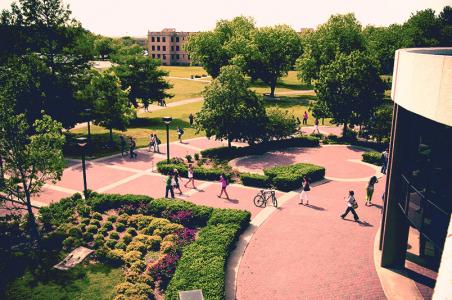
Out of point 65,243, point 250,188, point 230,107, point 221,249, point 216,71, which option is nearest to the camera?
point 221,249

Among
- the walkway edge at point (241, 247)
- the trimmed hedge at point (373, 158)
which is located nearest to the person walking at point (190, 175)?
the walkway edge at point (241, 247)

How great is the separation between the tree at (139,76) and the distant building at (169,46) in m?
96.4

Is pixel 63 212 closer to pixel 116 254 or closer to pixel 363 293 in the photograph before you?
pixel 116 254

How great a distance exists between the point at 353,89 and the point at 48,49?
2737 centimetres

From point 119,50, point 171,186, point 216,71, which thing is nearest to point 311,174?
point 171,186

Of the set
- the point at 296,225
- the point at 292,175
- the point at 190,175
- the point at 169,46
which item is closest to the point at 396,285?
the point at 296,225

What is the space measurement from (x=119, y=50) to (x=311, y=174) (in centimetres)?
3111

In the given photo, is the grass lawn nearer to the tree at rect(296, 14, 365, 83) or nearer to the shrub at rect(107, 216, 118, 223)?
the shrub at rect(107, 216, 118, 223)

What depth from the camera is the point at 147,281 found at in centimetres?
1466

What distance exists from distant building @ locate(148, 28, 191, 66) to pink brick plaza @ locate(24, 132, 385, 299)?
112712 millimetres

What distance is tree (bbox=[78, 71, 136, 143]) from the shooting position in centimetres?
3478

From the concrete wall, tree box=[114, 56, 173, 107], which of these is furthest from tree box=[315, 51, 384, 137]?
the concrete wall

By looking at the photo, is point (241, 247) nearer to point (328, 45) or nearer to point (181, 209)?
point (181, 209)

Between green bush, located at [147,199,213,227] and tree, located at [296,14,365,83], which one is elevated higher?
tree, located at [296,14,365,83]
